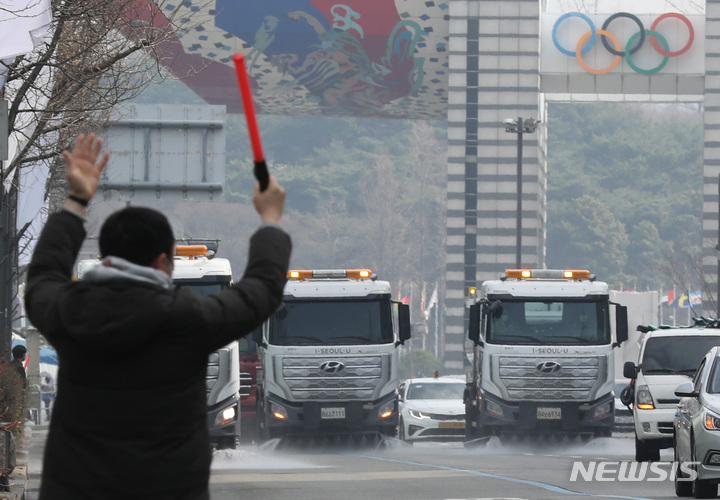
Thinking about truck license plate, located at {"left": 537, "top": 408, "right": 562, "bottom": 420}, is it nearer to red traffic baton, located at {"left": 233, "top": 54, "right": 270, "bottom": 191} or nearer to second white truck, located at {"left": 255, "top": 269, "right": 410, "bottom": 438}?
second white truck, located at {"left": 255, "top": 269, "right": 410, "bottom": 438}

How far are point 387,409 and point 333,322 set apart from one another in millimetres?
1718

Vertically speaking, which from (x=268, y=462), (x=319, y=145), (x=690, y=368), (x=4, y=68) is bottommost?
(x=268, y=462)

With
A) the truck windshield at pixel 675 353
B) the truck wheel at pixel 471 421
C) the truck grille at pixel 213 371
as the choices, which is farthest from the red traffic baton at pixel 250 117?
the truck wheel at pixel 471 421

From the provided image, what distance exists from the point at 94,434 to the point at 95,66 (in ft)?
44.3

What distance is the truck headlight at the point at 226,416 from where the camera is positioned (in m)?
21.4

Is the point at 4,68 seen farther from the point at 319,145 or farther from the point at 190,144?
the point at 319,145

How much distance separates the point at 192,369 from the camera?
4590 millimetres

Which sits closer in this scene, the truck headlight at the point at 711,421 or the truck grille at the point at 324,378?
the truck headlight at the point at 711,421

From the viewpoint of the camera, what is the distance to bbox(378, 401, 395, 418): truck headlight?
25.0 metres

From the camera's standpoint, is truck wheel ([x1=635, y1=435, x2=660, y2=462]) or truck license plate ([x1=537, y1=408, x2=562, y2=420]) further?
truck license plate ([x1=537, y1=408, x2=562, y2=420])

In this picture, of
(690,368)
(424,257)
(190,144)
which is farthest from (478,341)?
(424,257)

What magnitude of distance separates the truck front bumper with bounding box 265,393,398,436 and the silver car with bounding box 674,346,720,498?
997 cm

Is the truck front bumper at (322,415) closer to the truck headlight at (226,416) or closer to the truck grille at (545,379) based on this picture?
the truck grille at (545,379)

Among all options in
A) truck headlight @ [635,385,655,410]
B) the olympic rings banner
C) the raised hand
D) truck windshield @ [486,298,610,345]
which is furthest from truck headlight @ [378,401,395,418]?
the olympic rings banner
